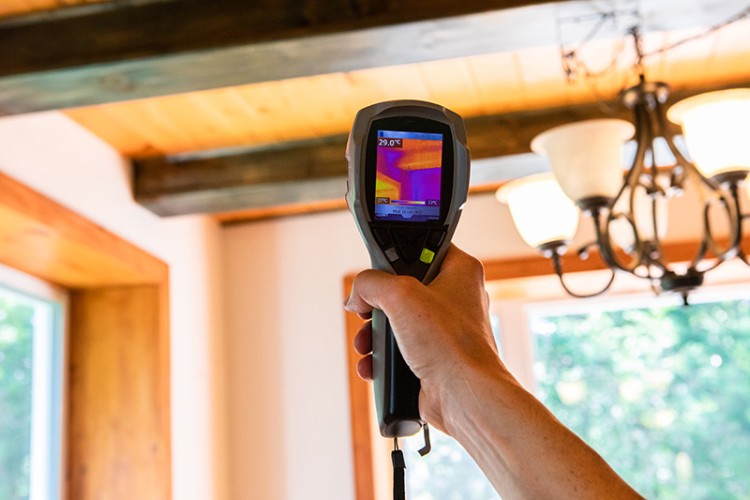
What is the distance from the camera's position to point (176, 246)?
3.06 meters

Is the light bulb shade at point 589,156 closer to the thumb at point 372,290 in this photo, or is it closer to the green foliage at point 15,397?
the thumb at point 372,290

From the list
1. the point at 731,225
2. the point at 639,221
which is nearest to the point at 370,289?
the point at 731,225

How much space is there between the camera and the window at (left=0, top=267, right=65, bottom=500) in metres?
2.53

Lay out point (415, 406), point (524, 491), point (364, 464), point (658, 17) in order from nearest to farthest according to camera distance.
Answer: point (524, 491), point (415, 406), point (658, 17), point (364, 464)

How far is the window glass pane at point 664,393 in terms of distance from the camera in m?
3.27

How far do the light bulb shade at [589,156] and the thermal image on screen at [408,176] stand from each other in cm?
101

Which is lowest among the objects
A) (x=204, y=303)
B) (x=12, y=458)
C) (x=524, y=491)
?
(x=524, y=491)

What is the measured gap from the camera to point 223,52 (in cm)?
186

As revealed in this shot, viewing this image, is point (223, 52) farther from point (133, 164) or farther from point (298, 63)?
point (133, 164)

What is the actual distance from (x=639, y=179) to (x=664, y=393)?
161 cm

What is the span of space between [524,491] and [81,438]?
2.35 metres

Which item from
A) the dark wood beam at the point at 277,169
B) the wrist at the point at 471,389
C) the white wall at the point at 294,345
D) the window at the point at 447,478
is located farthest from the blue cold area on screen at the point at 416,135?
the window at the point at 447,478

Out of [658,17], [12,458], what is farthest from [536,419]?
[12,458]

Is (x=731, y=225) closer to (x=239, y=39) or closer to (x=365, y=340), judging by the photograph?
(x=239, y=39)
